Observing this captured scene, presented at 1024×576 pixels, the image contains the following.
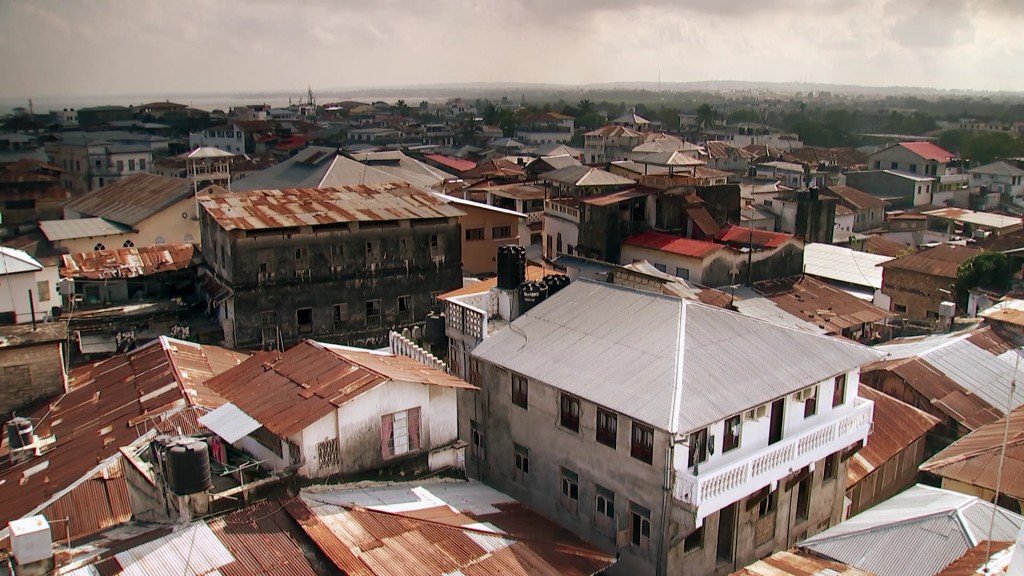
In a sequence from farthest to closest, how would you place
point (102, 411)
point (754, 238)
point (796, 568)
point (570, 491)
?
point (754, 238) → point (102, 411) → point (570, 491) → point (796, 568)

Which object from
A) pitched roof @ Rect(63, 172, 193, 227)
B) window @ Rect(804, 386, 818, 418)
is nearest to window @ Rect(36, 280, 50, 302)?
pitched roof @ Rect(63, 172, 193, 227)

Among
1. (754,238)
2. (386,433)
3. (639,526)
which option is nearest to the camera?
(639,526)

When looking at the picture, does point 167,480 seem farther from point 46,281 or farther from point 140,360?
point 46,281

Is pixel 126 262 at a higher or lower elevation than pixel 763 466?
higher

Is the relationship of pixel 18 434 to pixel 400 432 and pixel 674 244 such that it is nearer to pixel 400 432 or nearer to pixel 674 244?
pixel 400 432

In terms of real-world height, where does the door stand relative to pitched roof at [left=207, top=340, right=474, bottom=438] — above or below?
below

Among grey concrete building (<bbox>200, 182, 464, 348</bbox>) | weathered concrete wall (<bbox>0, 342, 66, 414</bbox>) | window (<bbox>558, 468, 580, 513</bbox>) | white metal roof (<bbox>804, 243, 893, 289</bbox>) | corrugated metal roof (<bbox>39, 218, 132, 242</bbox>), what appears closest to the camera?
window (<bbox>558, 468, 580, 513</bbox>)

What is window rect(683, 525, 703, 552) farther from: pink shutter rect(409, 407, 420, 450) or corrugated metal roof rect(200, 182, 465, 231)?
corrugated metal roof rect(200, 182, 465, 231)

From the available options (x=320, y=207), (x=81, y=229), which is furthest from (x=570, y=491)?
(x=81, y=229)
